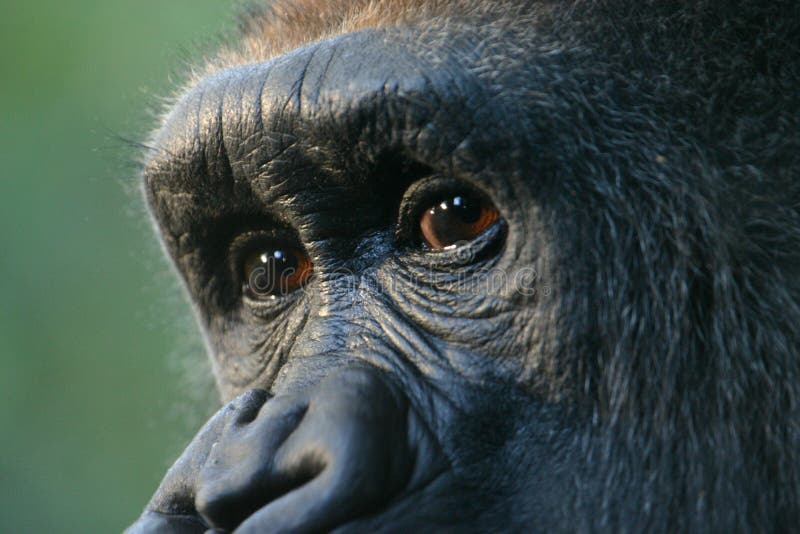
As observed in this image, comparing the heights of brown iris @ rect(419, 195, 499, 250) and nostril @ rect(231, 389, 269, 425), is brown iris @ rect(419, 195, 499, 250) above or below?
above

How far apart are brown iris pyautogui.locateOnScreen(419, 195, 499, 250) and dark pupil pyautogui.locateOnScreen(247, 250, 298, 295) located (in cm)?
56

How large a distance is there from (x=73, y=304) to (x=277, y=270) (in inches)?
209

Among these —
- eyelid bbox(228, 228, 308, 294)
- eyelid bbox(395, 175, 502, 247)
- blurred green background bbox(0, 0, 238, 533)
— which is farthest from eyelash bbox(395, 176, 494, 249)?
blurred green background bbox(0, 0, 238, 533)

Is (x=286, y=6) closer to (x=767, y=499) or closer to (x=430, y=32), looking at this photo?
(x=430, y=32)

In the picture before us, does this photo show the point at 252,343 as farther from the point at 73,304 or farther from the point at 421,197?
the point at 73,304

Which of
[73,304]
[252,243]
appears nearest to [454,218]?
[252,243]

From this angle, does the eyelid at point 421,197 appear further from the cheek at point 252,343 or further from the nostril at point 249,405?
the nostril at point 249,405

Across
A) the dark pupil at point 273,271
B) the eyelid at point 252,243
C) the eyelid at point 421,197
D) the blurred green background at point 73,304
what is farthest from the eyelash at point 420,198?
the blurred green background at point 73,304

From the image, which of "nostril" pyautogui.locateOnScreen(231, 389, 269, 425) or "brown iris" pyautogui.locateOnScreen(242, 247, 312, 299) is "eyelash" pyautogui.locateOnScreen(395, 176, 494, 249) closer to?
"brown iris" pyautogui.locateOnScreen(242, 247, 312, 299)

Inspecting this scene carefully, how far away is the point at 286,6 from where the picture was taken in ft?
11.3

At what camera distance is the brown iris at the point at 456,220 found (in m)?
2.63

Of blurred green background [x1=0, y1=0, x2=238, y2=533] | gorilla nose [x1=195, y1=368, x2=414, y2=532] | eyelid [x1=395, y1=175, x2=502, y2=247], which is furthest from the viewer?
blurred green background [x1=0, y1=0, x2=238, y2=533]

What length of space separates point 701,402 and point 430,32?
1089 millimetres

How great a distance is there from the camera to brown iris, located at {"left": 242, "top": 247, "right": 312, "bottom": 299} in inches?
123
